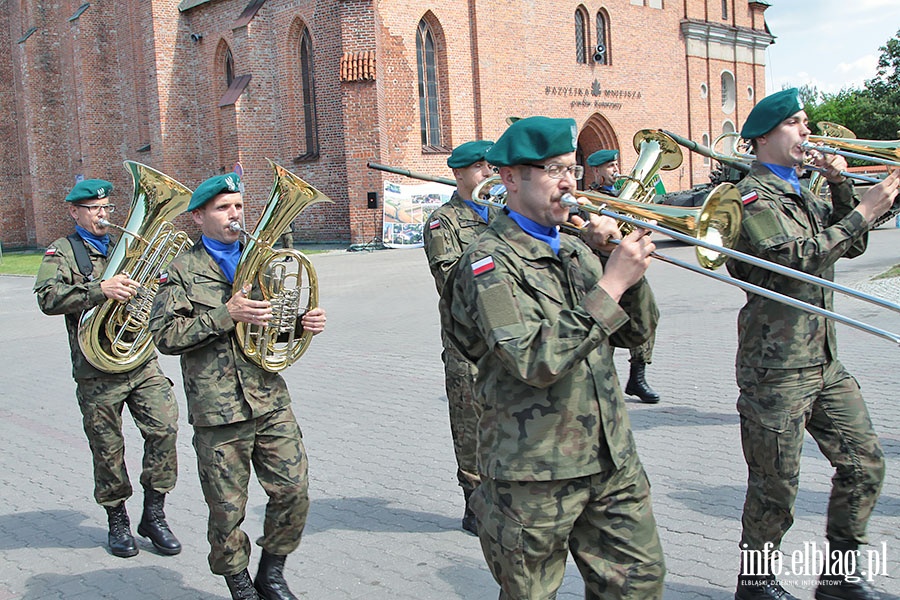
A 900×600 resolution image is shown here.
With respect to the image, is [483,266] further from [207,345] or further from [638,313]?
[207,345]

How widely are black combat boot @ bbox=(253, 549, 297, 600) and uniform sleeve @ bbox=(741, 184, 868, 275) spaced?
2.66m

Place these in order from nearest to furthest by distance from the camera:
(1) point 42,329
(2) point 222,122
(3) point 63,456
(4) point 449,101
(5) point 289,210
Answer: (5) point 289,210 < (3) point 63,456 < (1) point 42,329 < (4) point 449,101 < (2) point 222,122

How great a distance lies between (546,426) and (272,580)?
6.84 feet

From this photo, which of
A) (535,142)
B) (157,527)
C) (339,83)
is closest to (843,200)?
(535,142)

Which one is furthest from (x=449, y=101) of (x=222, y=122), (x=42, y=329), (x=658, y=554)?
(x=658, y=554)

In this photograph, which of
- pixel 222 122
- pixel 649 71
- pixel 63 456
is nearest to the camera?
pixel 63 456

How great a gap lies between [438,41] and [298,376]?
2155 centimetres

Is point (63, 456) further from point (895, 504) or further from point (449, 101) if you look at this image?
point (449, 101)

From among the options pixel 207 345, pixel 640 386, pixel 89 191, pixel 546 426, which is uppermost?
pixel 89 191

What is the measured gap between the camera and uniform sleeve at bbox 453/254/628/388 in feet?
8.27

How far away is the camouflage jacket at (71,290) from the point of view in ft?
16.3

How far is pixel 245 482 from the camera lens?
411 cm

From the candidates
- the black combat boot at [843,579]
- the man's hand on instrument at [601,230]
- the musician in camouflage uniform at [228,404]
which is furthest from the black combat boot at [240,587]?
the black combat boot at [843,579]

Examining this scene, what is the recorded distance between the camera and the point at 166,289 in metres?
4.14
